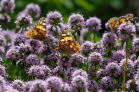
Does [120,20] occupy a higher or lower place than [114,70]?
higher

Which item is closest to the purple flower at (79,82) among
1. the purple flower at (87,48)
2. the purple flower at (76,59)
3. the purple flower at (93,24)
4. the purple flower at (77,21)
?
the purple flower at (76,59)

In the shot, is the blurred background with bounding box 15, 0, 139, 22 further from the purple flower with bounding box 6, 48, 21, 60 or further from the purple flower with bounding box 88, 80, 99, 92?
the purple flower with bounding box 88, 80, 99, 92

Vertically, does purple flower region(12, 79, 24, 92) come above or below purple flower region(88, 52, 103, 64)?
below

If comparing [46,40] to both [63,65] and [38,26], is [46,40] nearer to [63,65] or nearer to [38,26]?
[38,26]

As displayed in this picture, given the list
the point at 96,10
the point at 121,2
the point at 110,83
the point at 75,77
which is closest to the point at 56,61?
the point at 110,83

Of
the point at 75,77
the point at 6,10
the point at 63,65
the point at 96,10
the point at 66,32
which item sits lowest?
the point at 75,77

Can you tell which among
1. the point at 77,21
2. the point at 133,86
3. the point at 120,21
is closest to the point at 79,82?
the point at 133,86

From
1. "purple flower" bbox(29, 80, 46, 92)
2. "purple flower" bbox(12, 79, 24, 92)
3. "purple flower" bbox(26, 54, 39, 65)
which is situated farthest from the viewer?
"purple flower" bbox(26, 54, 39, 65)

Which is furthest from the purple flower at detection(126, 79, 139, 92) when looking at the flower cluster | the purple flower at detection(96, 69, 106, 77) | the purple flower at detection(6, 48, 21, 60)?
the purple flower at detection(6, 48, 21, 60)

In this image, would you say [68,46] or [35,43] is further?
[35,43]

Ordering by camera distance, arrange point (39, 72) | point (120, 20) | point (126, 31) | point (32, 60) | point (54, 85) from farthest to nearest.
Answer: point (120, 20)
point (32, 60)
point (126, 31)
point (39, 72)
point (54, 85)

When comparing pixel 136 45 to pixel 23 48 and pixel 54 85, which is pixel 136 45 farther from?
pixel 54 85
